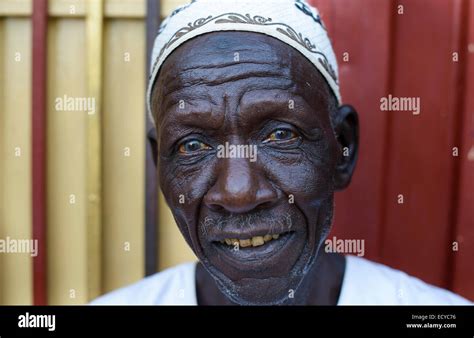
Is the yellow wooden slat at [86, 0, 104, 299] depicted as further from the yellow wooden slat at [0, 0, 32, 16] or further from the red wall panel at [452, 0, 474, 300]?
the red wall panel at [452, 0, 474, 300]

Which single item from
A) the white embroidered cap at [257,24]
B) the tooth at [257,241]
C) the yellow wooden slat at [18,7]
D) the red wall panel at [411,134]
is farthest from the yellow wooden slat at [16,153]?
the red wall panel at [411,134]

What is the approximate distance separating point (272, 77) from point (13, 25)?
3.34 feet

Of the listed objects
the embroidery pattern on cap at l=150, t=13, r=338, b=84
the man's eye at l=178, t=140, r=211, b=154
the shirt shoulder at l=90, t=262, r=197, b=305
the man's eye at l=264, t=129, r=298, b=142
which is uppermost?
the embroidery pattern on cap at l=150, t=13, r=338, b=84

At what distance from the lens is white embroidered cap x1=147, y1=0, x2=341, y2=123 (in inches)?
53.1

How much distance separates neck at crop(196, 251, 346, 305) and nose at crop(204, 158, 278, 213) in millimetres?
417

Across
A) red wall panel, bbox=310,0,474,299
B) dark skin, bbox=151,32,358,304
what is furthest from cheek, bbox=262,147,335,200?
red wall panel, bbox=310,0,474,299

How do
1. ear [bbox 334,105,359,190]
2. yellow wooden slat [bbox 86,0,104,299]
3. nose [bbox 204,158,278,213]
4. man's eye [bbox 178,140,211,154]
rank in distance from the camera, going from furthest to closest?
yellow wooden slat [bbox 86,0,104,299] < ear [bbox 334,105,359,190] < man's eye [bbox 178,140,211,154] < nose [bbox 204,158,278,213]

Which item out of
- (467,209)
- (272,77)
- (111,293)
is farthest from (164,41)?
(467,209)

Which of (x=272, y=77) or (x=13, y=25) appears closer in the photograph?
(x=272, y=77)

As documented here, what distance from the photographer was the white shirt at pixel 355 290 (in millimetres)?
1632

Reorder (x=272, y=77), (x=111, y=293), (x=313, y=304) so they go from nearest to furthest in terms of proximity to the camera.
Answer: (x=272, y=77)
(x=313, y=304)
(x=111, y=293)

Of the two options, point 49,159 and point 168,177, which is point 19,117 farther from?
point 168,177

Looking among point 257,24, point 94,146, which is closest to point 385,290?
point 257,24
